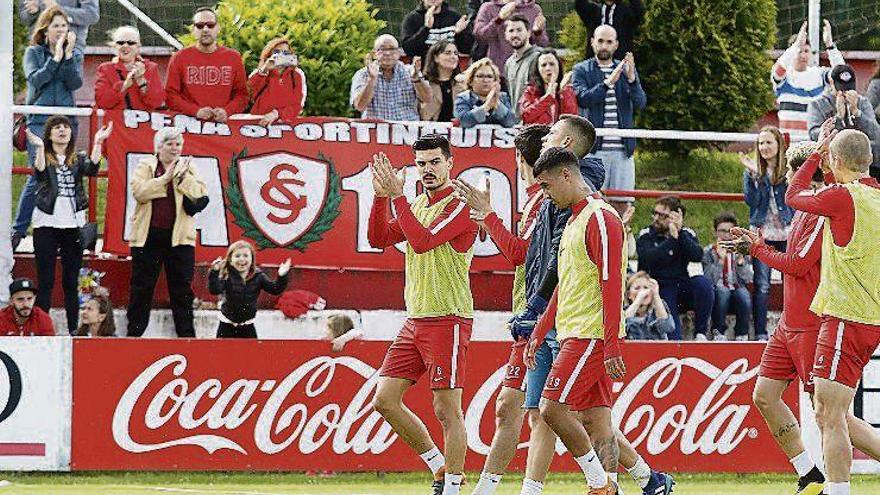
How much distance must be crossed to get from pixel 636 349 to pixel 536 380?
3.72m

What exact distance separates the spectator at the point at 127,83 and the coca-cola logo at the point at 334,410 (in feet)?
9.66

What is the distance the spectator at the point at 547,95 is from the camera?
15820 mm

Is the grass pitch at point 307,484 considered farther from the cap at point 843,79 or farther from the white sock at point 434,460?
the cap at point 843,79

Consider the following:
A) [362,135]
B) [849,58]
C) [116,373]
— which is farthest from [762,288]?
[849,58]

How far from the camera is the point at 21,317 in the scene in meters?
14.3

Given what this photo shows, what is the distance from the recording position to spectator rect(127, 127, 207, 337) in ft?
49.2

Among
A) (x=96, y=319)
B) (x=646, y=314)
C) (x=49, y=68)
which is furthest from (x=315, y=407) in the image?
(x=49, y=68)

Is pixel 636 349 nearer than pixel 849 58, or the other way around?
pixel 636 349

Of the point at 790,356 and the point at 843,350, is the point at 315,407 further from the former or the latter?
the point at 843,350

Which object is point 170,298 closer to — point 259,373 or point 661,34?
point 259,373

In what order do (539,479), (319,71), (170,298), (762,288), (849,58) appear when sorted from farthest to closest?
(849,58) < (319,71) < (762,288) < (170,298) < (539,479)

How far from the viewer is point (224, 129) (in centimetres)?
1570

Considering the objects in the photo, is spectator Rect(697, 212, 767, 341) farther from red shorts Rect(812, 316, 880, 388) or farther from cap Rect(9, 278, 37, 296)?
cap Rect(9, 278, 37, 296)

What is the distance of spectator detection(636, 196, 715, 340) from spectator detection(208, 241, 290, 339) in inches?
135
